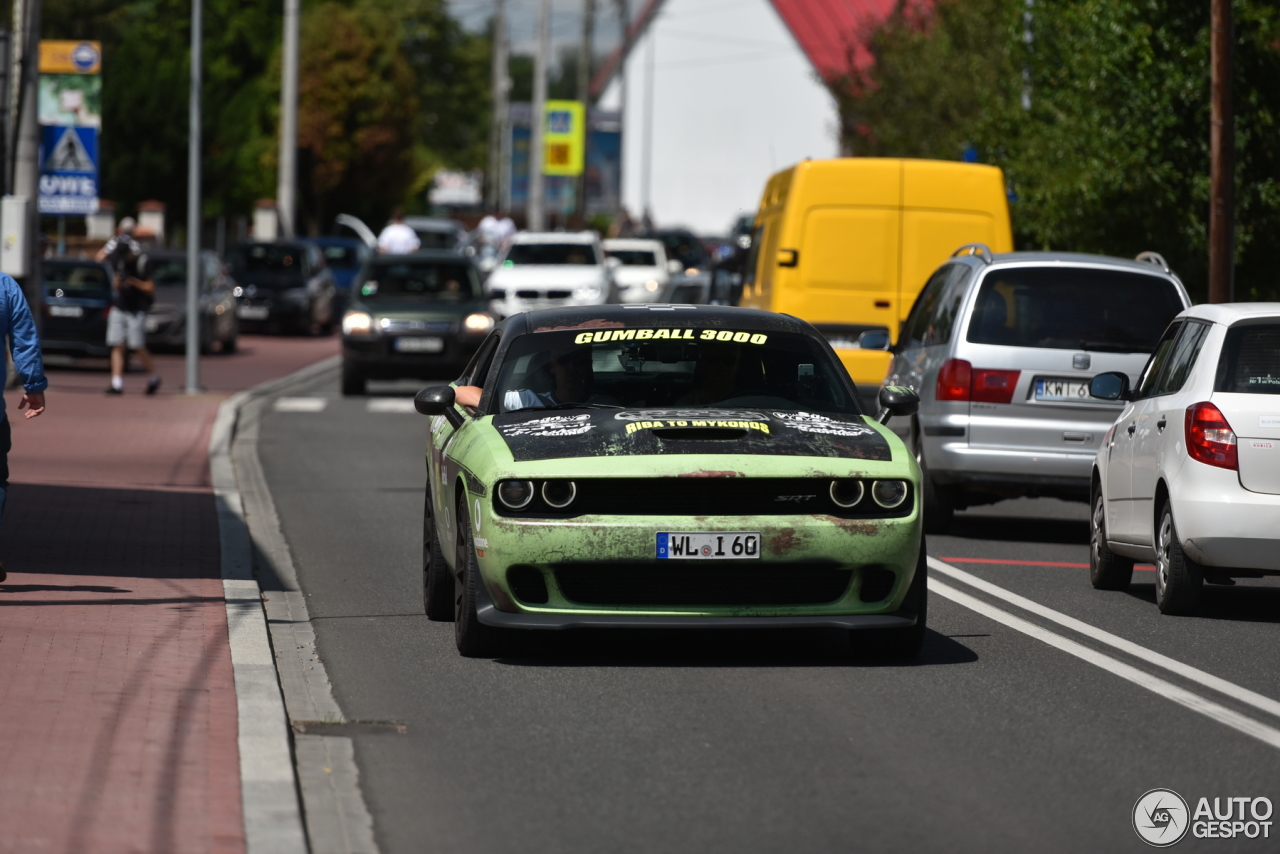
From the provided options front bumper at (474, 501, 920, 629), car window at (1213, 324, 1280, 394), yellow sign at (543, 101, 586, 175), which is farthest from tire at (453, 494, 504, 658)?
yellow sign at (543, 101, 586, 175)

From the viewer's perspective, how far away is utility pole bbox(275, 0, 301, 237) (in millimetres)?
49656

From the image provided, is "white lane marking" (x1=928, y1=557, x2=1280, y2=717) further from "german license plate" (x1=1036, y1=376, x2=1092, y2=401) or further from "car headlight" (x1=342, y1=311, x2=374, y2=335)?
"car headlight" (x1=342, y1=311, x2=374, y2=335)

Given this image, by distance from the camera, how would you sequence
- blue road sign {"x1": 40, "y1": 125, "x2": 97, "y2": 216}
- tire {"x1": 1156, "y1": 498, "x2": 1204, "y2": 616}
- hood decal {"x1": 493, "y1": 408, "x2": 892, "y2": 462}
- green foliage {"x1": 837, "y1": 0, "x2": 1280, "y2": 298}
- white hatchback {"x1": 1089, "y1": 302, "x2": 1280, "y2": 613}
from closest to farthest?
1. hood decal {"x1": 493, "y1": 408, "x2": 892, "y2": 462}
2. white hatchback {"x1": 1089, "y1": 302, "x2": 1280, "y2": 613}
3. tire {"x1": 1156, "y1": 498, "x2": 1204, "y2": 616}
4. green foliage {"x1": 837, "y1": 0, "x2": 1280, "y2": 298}
5. blue road sign {"x1": 40, "y1": 125, "x2": 97, "y2": 216}

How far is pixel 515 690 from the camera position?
8.37m

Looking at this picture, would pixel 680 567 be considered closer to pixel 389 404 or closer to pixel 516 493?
pixel 516 493

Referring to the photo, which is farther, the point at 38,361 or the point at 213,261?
the point at 213,261

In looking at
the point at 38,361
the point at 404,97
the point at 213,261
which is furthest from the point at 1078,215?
the point at 404,97

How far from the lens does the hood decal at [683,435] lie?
28.3 ft

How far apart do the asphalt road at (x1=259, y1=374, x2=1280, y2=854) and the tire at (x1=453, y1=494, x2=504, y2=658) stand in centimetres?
11

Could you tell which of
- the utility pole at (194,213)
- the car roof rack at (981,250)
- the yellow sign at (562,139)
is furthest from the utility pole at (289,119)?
the car roof rack at (981,250)

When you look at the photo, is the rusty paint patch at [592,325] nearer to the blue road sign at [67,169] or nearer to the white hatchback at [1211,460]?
the white hatchback at [1211,460]

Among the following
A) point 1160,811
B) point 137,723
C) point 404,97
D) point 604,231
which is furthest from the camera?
point 604,231

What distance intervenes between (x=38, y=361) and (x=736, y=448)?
366 cm

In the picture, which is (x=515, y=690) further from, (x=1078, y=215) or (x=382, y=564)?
(x=1078, y=215)
